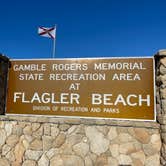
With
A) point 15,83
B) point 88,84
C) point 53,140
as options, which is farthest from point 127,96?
point 15,83

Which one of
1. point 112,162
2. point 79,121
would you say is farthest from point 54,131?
point 112,162

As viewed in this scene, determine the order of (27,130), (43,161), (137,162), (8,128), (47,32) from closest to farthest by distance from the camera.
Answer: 1. (137,162)
2. (43,161)
3. (27,130)
4. (8,128)
5. (47,32)

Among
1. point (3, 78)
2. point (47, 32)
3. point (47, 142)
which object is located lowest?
point (47, 142)

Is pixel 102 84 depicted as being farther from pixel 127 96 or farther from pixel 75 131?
pixel 75 131

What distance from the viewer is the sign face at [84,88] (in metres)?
5.05

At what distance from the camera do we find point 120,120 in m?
4.98

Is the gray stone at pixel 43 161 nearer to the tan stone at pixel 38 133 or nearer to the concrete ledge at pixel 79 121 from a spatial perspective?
the tan stone at pixel 38 133

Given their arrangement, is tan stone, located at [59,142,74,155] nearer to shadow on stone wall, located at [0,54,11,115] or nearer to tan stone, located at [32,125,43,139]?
tan stone, located at [32,125,43,139]

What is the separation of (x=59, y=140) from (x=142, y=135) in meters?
1.65

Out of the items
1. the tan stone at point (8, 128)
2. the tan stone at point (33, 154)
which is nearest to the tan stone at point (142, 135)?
the tan stone at point (33, 154)

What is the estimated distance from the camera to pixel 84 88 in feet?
17.4

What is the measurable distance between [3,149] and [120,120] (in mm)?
2536

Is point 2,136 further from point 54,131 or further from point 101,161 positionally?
point 101,161

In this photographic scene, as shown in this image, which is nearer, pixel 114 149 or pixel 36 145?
pixel 114 149
